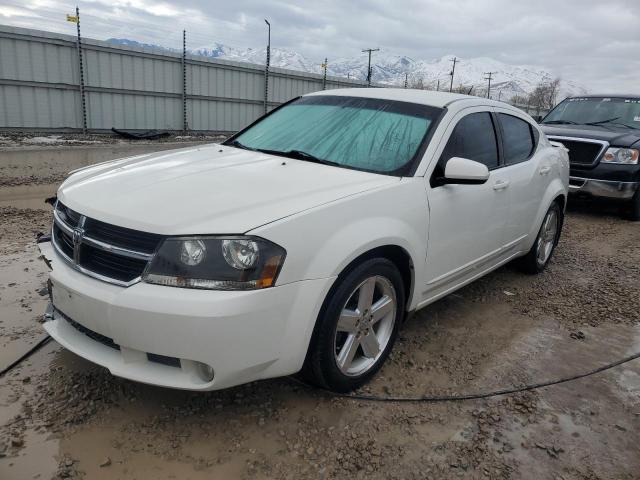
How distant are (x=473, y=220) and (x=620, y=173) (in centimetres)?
552

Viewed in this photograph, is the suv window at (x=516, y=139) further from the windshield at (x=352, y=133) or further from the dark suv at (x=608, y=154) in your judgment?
the dark suv at (x=608, y=154)

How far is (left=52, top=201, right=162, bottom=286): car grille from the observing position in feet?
7.47

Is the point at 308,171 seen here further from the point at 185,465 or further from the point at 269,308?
the point at 185,465

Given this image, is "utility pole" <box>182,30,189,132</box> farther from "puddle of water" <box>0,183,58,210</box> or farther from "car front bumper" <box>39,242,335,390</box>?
"car front bumper" <box>39,242,335,390</box>

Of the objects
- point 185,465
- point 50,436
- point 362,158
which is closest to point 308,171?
point 362,158

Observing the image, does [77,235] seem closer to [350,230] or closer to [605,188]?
[350,230]

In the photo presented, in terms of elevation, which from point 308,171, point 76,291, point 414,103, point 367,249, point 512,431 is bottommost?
point 512,431

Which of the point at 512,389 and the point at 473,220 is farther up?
the point at 473,220

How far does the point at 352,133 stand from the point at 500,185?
4.07 ft

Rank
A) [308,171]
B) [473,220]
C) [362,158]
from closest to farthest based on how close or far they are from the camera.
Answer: [308,171] < [362,158] < [473,220]

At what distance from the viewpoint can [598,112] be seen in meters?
9.00

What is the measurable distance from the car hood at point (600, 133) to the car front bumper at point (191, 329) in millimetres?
7170

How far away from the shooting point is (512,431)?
268 centimetres

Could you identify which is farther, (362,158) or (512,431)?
(362,158)
